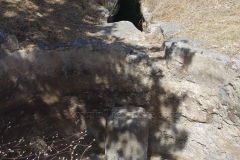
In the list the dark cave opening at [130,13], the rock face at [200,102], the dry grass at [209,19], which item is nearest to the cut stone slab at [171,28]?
the dry grass at [209,19]

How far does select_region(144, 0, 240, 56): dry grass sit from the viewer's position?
4.60m

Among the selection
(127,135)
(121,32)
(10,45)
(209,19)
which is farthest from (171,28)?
(10,45)

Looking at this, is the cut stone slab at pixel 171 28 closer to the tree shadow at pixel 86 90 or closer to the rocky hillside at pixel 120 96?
the rocky hillside at pixel 120 96

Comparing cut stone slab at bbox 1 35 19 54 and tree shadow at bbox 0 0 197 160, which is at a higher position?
cut stone slab at bbox 1 35 19 54

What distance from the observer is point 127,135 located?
175 inches

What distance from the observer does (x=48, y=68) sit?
4.57 m

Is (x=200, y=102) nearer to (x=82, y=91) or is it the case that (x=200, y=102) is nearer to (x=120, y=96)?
(x=120, y=96)

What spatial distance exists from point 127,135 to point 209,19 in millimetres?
2554

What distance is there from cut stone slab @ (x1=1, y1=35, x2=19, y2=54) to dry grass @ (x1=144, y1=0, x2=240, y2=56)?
2.69 meters

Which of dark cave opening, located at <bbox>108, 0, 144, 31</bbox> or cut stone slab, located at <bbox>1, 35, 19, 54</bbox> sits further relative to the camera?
dark cave opening, located at <bbox>108, 0, 144, 31</bbox>

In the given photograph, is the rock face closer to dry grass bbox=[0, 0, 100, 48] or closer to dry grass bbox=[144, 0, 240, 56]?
dry grass bbox=[144, 0, 240, 56]

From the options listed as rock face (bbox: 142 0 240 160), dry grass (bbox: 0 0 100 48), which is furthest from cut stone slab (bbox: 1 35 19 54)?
rock face (bbox: 142 0 240 160)

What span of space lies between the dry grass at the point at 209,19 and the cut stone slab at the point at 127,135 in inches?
60.1

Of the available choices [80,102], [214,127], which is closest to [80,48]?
[80,102]
